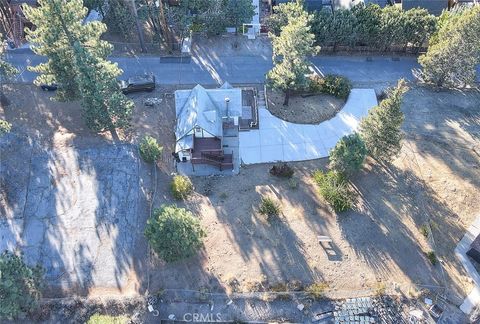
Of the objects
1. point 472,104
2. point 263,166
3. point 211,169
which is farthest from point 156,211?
point 472,104

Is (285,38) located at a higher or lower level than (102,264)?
higher

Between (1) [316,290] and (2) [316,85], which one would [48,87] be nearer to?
(2) [316,85]

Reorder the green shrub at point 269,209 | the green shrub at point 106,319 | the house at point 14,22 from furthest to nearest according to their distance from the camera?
the house at point 14,22, the green shrub at point 269,209, the green shrub at point 106,319

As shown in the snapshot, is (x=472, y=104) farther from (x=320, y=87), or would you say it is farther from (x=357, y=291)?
(x=357, y=291)

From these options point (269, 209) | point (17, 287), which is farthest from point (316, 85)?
point (17, 287)

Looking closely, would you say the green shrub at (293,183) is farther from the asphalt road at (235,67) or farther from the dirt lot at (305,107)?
the asphalt road at (235,67)

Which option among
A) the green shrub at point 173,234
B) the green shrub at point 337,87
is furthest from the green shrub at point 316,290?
the green shrub at point 337,87

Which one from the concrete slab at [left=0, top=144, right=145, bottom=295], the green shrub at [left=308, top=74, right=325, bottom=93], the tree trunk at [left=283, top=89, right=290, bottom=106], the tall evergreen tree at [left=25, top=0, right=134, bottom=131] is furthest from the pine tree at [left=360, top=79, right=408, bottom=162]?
the tall evergreen tree at [left=25, top=0, right=134, bottom=131]
